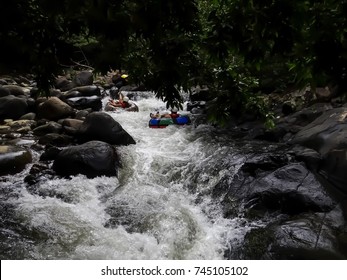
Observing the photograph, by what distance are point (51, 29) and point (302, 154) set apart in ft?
19.6

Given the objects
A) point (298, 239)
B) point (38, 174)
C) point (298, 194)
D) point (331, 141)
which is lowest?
point (38, 174)

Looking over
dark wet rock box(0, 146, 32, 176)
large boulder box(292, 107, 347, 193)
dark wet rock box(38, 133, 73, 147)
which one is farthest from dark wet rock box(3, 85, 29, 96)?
large boulder box(292, 107, 347, 193)

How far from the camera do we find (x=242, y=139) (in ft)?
30.5

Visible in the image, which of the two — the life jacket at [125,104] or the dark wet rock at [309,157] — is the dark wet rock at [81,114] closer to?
the life jacket at [125,104]

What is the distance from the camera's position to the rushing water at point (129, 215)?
15.7ft

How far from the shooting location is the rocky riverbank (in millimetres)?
4691

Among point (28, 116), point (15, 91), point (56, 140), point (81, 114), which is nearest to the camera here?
point (56, 140)

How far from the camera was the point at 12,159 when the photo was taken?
7.10 m

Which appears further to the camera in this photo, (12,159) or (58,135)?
(58,135)

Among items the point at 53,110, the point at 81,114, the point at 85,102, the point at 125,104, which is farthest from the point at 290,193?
the point at 85,102

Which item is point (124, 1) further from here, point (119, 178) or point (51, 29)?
point (119, 178)

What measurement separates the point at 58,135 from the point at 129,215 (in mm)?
4432

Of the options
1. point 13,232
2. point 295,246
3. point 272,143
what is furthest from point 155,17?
point 272,143

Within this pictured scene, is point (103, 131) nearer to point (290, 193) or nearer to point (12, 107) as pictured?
point (12, 107)
